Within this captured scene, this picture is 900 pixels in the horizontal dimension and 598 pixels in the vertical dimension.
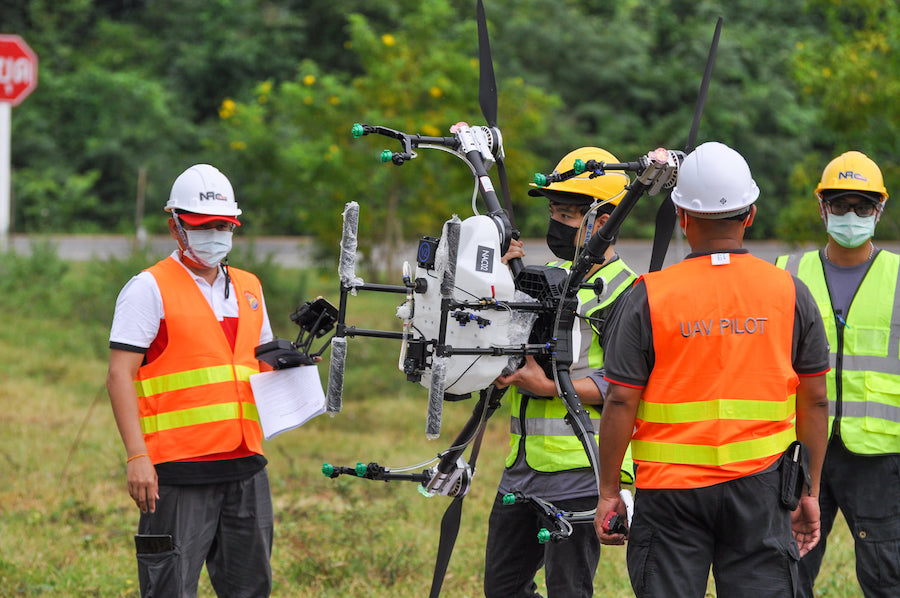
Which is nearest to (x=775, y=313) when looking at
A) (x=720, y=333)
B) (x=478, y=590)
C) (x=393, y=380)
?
(x=720, y=333)

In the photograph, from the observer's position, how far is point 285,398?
4641 mm

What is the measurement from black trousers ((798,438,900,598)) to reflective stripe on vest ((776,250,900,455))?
97mm

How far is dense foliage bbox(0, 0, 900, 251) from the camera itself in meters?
14.7

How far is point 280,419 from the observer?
15.0ft

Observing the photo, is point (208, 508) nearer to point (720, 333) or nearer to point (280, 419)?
point (280, 419)

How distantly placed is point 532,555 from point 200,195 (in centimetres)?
205

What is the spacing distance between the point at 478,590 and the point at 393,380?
18.6 feet

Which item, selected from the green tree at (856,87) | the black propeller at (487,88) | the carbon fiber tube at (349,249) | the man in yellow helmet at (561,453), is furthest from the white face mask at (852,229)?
the green tree at (856,87)

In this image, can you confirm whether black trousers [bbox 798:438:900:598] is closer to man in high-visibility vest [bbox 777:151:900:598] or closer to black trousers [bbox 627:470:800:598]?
man in high-visibility vest [bbox 777:151:900:598]

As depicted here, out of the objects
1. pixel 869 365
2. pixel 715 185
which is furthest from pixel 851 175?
pixel 715 185

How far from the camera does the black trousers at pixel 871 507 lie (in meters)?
4.69

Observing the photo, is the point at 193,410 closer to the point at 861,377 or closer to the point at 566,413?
the point at 566,413

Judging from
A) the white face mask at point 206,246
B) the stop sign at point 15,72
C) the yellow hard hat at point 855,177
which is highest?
the stop sign at point 15,72

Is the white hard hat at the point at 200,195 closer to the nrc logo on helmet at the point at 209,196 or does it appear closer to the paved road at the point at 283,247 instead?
the nrc logo on helmet at the point at 209,196
